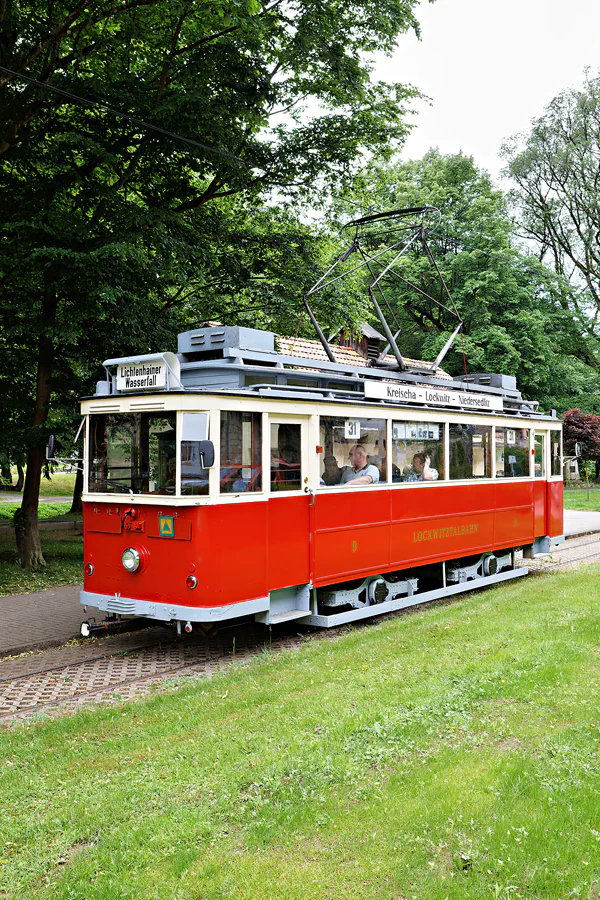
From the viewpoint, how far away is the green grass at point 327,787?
367 centimetres

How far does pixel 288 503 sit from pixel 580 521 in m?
18.2

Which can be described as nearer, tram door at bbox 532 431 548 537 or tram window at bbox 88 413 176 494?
tram window at bbox 88 413 176 494

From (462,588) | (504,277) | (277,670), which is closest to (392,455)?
(462,588)

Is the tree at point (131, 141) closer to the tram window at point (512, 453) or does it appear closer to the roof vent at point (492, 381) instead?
the roof vent at point (492, 381)

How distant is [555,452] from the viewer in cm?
1520

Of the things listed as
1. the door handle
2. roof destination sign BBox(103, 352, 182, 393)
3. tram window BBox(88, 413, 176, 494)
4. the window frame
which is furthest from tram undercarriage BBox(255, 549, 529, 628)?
roof destination sign BBox(103, 352, 182, 393)

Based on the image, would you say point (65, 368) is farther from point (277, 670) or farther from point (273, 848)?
point (273, 848)

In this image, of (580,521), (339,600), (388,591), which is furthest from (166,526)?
(580,521)

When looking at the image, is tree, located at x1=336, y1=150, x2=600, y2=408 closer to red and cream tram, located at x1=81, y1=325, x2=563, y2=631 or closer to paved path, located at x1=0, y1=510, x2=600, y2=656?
red and cream tram, located at x1=81, y1=325, x2=563, y2=631

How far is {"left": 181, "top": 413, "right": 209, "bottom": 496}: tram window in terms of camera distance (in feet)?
25.9

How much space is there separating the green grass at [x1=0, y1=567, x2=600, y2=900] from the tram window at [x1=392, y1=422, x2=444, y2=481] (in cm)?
367

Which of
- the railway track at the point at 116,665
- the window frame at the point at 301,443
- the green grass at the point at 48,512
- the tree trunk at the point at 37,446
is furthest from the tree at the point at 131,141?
the green grass at the point at 48,512

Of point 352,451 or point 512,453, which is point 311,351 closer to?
point 352,451

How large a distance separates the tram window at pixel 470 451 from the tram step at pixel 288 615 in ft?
12.5
